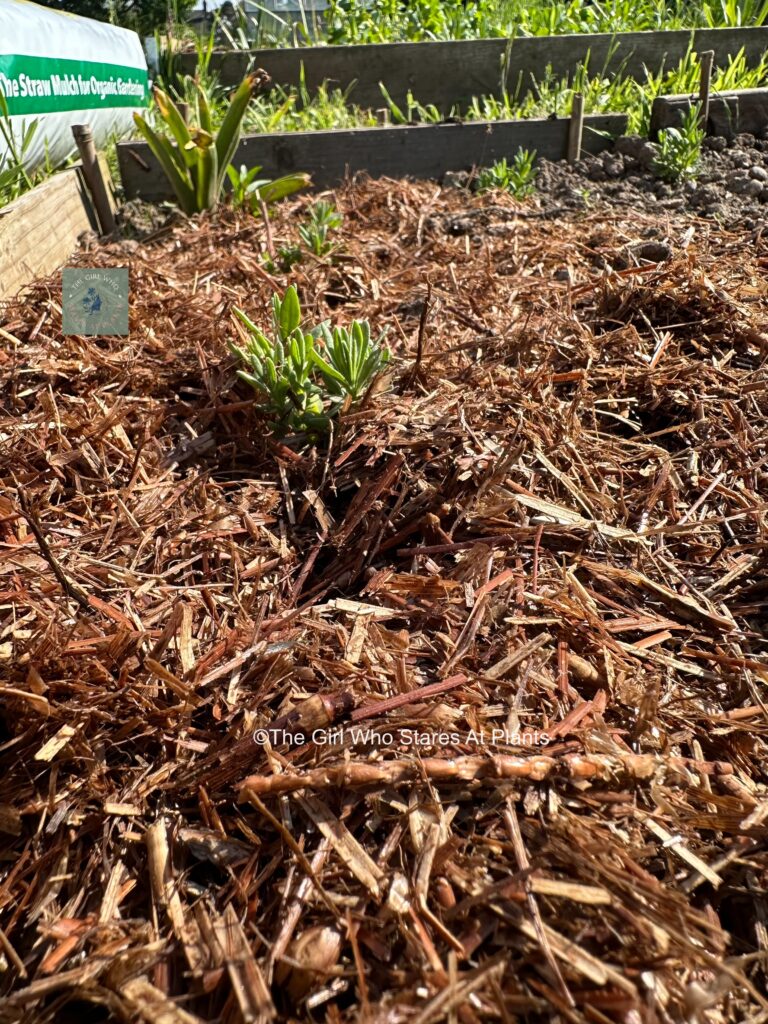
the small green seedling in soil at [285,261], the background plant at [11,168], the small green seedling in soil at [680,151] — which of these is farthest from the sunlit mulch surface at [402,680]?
the small green seedling in soil at [680,151]

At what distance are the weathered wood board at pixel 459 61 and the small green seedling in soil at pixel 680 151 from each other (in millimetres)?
2266

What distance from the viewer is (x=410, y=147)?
3811mm

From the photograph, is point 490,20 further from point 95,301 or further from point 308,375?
point 308,375

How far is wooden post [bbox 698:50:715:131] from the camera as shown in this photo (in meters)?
3.46

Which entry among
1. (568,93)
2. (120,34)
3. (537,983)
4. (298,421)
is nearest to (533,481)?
(298,421)

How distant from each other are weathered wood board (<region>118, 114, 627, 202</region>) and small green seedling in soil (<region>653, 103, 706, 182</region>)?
56 centimetres

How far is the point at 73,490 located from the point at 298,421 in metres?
0.55

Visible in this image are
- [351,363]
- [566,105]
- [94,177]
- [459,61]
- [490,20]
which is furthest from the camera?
[490,20]

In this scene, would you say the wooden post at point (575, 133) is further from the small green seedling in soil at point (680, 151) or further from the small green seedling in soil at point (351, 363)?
the small green seedling in soil at point (351, 363)

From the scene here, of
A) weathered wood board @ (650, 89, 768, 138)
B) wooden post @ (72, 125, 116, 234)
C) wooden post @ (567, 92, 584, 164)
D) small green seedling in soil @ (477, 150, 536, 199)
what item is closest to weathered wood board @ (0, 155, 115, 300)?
wooden post @ (72, 125, 116, 234)

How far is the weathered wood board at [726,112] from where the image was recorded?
3.57m

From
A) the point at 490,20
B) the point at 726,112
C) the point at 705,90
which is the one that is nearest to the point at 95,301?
the point at 705,90

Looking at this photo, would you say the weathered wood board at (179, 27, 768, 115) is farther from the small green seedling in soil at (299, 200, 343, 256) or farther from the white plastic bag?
the small green seedling in soil at (299, 200, 343, 256)

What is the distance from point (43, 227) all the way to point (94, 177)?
2.18ft
